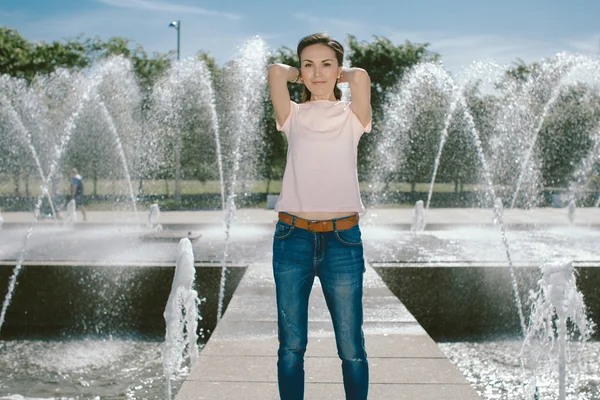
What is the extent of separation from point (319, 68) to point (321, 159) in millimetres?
350

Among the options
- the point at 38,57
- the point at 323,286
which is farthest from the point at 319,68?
the point at 38,57

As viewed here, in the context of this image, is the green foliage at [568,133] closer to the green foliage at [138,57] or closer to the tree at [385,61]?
the tree at [385,61]

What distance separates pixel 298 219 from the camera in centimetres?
243

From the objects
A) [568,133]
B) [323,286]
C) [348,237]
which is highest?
[568,133]

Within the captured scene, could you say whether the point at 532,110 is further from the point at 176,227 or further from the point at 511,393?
the point at 511,393

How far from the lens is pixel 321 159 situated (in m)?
2.46

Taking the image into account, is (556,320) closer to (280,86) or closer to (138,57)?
(280,86)

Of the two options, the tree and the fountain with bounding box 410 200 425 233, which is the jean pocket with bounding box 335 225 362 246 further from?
the tree

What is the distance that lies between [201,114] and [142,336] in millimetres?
18790

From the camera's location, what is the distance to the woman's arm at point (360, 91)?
2.46 m

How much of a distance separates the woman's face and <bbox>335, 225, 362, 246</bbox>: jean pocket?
55 cm

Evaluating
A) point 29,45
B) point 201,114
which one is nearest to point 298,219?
point 201,114

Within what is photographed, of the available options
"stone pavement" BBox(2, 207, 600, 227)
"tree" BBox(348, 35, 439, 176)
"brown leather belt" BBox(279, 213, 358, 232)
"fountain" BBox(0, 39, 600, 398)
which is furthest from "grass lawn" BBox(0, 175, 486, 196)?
"brown leather belt" BBox(279, 213, 358, 232)

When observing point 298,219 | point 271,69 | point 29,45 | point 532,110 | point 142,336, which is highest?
point 29,45
